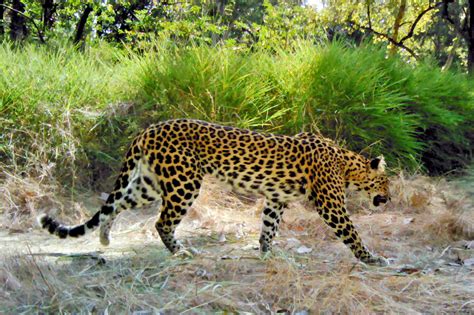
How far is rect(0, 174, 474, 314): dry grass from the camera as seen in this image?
362 centimetres

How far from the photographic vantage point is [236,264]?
4.51 metres

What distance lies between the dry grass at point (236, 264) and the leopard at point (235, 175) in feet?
0.90

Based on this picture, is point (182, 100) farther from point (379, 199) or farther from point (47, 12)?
point (47, 12)

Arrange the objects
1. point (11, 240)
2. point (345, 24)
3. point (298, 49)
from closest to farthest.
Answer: point (11, 240) → point (298, 49) → point (345, 24)

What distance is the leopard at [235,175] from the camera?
4.72 metres

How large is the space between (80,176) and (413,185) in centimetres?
450

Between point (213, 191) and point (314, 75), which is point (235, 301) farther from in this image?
point (314, 75)

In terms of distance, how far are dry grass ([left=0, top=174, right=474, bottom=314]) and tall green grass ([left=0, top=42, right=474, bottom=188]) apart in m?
0.71

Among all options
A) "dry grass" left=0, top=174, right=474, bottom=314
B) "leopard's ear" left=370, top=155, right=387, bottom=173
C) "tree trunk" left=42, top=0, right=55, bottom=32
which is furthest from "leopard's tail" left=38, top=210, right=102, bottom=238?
"tree trunk" left=42, top=0, right=55, bottom=32

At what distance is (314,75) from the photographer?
26.0 feet

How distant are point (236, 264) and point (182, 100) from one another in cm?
357

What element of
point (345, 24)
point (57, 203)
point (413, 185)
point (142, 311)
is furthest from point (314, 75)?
point (345, 24)

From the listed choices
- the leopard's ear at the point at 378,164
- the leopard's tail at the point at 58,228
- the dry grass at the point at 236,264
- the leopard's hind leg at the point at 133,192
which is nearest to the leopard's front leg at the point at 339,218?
the dry grass at the point at 236,264

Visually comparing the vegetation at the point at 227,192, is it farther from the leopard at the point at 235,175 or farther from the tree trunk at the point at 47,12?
the tree trunk at the point at 47,12
